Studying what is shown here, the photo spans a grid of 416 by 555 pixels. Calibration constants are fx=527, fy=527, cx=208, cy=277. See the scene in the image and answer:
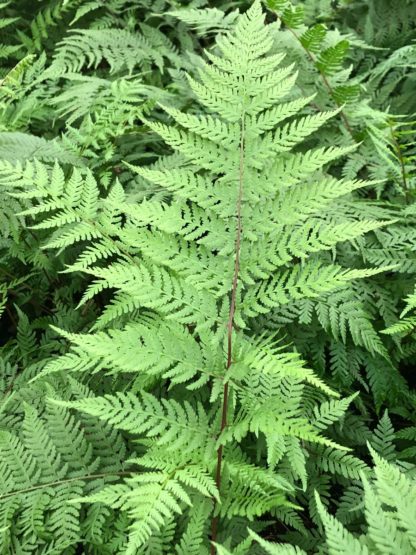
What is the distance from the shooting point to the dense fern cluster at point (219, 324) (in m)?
1.34

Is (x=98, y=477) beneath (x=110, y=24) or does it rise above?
beneath

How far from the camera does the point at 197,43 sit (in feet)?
10.5

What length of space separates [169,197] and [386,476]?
1506 mm

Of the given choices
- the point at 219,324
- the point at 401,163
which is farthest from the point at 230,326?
the point at 401,163

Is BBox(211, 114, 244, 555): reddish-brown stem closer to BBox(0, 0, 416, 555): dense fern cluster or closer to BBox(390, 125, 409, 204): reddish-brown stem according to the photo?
BBox(0, 0, 416, 555): dense fern cluster

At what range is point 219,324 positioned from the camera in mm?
1439

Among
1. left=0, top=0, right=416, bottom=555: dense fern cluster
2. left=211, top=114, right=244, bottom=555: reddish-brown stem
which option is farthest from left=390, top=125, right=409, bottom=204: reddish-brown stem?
left=211, top=114, right=244, bottom=555: reddish-brown stem

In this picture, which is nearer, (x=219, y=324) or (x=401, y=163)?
(x=219, y=324)

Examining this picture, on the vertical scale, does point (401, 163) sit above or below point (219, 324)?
above

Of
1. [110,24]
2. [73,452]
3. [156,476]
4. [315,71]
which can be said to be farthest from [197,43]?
[156,476]

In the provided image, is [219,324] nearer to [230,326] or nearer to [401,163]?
[230,326]

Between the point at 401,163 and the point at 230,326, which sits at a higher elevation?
the point at 401,163

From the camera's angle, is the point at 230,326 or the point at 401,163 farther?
the point at 401,163

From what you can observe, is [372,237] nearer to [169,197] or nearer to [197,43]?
[169,197]
